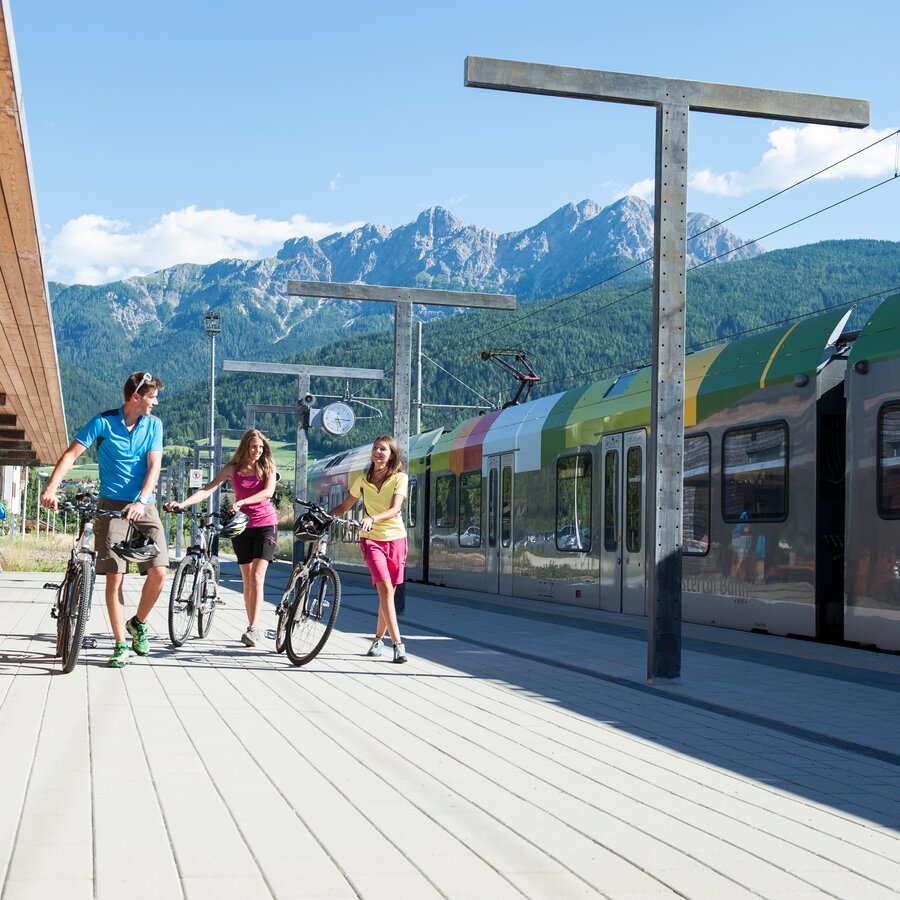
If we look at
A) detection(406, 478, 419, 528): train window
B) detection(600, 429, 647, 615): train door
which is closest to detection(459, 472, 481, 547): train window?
detection(406, 478, 419, 528): train window

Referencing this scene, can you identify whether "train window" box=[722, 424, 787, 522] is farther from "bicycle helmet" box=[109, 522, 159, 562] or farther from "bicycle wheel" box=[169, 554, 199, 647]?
"bicycle helmet" box=[109, 522, 159, 562]

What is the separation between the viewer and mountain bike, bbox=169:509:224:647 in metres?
10.6

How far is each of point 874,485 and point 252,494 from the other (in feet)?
16.7

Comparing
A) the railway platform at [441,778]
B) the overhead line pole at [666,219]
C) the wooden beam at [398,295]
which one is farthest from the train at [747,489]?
the overhead line pole at [666,219]

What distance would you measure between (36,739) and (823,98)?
7.18 metres

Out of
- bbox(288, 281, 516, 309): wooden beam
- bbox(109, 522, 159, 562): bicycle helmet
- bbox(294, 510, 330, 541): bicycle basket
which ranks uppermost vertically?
bbox(288, 281, 516, 309): wooden beam

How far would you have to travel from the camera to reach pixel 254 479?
10898 millimetres

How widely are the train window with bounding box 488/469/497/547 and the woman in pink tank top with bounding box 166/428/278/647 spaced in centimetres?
986

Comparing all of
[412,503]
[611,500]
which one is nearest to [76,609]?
[611,500]

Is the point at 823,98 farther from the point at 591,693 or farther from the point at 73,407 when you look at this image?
the point at 73,407

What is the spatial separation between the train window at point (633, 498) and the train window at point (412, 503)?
9787mm

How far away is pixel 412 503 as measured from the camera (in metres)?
25.4

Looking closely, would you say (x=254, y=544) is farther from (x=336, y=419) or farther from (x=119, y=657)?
(x=336, y=419)

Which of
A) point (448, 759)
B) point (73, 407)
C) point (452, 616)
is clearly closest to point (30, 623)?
point (452, 616)
